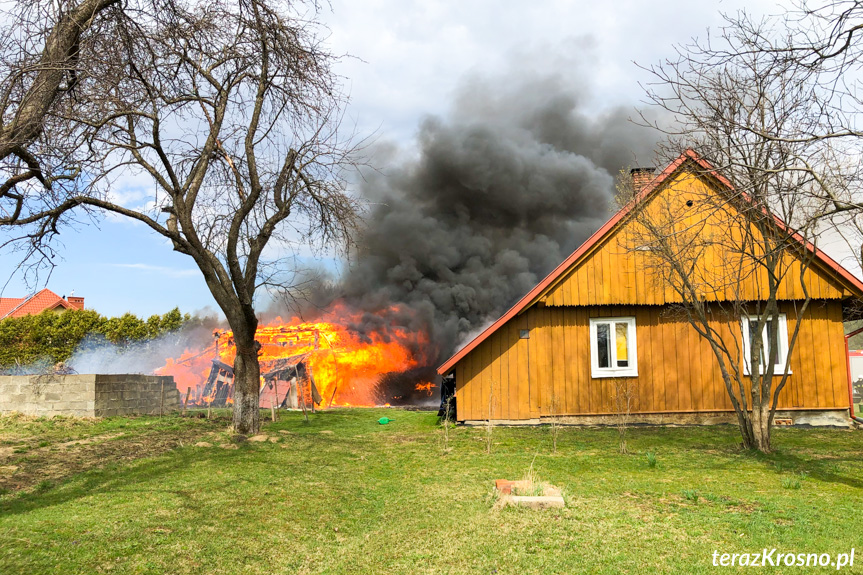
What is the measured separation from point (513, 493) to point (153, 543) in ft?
12.3

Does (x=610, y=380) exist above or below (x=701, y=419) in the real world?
above

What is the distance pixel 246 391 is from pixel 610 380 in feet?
27.6

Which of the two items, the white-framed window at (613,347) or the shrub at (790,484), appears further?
the white-framed window at (613,347)

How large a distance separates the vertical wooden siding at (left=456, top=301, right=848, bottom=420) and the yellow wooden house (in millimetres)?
24

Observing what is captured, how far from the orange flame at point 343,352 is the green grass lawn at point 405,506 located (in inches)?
481

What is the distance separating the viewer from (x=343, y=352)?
23.9 metres

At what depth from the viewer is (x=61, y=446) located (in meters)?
10.7

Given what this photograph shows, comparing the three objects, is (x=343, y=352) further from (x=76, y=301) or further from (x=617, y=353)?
(x=76, y=301)

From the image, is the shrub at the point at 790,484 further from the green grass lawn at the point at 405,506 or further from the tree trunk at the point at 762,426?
the tree trunk at the point at 762,426

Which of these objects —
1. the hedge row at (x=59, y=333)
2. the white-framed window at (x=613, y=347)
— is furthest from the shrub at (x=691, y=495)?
the hedge row at (x=59, y=333)

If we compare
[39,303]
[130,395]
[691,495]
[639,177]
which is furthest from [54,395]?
[39,303]

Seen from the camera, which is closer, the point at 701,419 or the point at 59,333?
the point at 701,419

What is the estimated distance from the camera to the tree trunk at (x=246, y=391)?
12234mm

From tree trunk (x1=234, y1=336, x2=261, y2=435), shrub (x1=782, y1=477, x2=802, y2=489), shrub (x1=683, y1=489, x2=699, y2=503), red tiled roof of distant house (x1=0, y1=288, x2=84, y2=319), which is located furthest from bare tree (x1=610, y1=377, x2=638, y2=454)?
red tiled roof of distant house (x1=0, y1=288, x2=84, y2=319)
